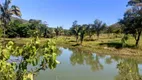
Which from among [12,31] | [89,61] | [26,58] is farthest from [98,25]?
[26,58]

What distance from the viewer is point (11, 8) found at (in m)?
54.0

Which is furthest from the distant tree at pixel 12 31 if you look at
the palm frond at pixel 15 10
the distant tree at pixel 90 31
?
the palm frond at pixel 15 10

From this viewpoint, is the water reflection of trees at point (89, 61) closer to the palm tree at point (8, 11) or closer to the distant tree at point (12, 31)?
the palm tree at point (8, 11)

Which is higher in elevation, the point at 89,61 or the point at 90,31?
the point at 90,31

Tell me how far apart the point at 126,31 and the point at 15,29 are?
39401 millimetres

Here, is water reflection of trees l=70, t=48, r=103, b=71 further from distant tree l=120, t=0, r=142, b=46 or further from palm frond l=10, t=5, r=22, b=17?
palm frond l=10, t=5, r=22, b=17

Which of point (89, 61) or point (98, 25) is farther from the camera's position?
point (98, 25)

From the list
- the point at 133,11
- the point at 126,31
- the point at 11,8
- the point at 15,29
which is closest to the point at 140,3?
the point at 133,11

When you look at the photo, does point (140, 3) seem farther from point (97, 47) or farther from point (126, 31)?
point (97, 47)

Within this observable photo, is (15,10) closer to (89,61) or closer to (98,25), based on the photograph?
(89,61)

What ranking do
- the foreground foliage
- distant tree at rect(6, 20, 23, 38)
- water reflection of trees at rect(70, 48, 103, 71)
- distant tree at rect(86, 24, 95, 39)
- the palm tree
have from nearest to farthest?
the foreground foliage
water reflection of trees at rect(70, 48, 103, 71)
the palm tree
distant tree at rect(86, 24, 95, 39)
distant tree at rect(6, 20, 23, 38)

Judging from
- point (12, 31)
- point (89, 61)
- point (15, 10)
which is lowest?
point (89, 61)

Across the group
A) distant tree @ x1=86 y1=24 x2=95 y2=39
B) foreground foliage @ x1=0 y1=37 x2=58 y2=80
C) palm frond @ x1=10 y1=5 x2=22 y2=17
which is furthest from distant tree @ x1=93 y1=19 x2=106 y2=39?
foreground foliage @ x1=0 y1=37 x2=58 y2=80

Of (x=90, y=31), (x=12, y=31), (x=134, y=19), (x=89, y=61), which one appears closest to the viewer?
(x=89, y=61)
